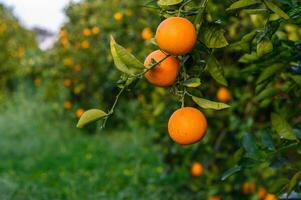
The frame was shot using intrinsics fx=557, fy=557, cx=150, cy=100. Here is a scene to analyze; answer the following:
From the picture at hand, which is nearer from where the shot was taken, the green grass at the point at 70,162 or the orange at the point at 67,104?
the green grass at the point at 70,162

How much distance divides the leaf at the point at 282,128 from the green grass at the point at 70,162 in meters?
1.92

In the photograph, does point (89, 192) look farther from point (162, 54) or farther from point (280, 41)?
point (162, 54)

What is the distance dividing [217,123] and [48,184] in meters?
1.28

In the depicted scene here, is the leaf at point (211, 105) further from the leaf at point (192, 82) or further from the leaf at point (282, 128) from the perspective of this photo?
the leaf at point (282, 128)

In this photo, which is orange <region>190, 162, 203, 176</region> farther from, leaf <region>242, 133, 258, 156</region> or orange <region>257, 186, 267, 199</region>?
leaf <region>242, 133, 258, 156</region>

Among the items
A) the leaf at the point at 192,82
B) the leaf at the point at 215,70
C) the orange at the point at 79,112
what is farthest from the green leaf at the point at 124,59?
the orange at the point at 79,112

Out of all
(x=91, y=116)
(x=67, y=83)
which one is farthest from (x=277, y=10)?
(x=67, y=83)

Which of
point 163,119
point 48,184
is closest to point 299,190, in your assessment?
point 163,119

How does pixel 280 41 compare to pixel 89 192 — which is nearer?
pixel 280 41

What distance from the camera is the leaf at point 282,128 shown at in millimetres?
1457

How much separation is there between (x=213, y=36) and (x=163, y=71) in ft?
0.53

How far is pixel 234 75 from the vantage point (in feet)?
9.45

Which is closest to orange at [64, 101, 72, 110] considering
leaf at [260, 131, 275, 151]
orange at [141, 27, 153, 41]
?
orange at [141, 27, 153, 41]

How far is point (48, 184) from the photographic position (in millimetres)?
3660
